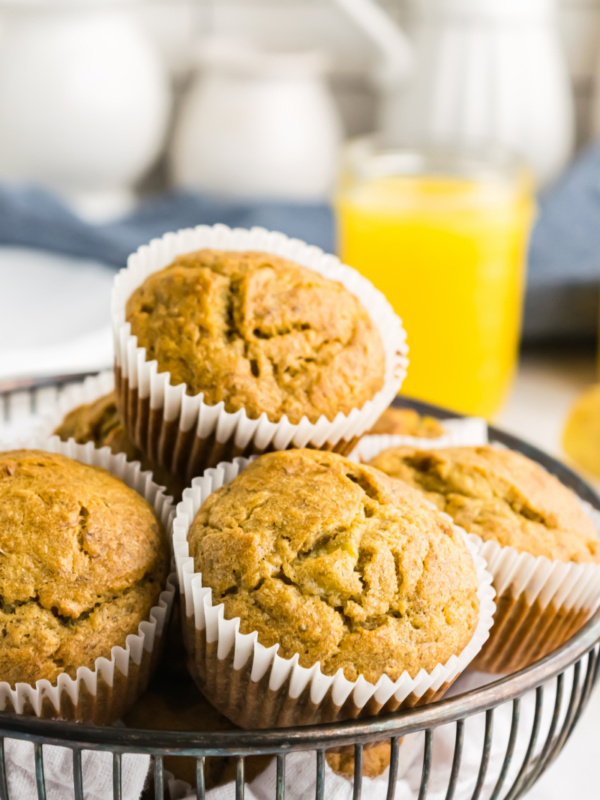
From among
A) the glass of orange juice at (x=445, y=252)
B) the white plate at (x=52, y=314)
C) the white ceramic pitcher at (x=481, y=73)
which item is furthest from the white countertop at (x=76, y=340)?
the white ceramic pitcher at (x=481, y=73)

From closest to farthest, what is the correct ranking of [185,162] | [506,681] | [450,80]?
[506,681]
[450,80]
[185,162]

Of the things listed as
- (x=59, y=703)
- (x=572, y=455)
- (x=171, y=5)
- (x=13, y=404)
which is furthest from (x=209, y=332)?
(x=171, y=5)

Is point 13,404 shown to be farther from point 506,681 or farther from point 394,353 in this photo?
point 506,681

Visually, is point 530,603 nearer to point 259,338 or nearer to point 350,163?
point 259,338

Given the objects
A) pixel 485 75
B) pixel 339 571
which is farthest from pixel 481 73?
pixel 339 571

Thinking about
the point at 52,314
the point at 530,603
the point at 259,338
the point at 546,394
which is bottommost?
the point at 546,394

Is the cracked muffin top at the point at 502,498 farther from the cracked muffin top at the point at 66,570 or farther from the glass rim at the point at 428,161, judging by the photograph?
the glass rim at the point at 428,161

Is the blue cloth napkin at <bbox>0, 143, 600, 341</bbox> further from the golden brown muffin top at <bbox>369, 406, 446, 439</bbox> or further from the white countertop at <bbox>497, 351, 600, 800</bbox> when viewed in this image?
the golden brown muffin top at <bbox>369, 406, 446, 439</bbox>
